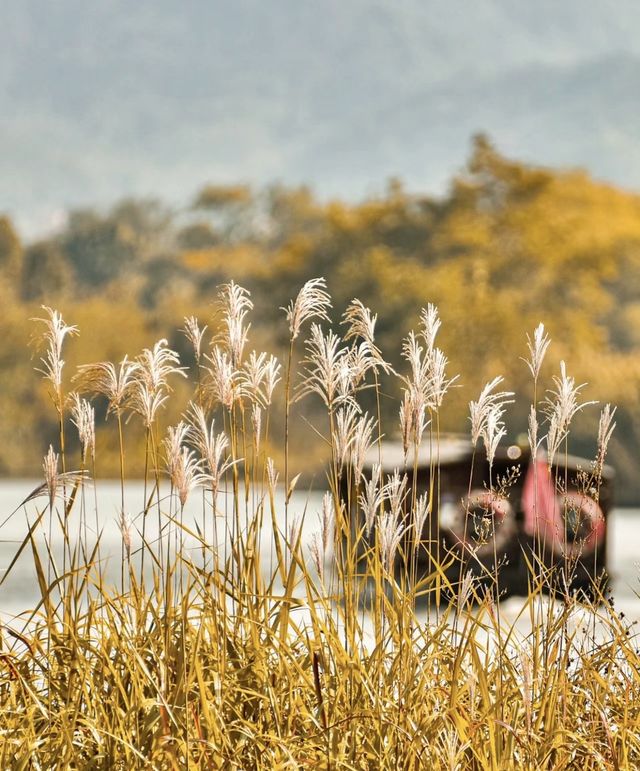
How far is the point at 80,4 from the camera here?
29094 millimetres

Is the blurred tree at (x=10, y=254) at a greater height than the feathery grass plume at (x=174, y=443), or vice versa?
the blurred tree at (x=10, y=254)

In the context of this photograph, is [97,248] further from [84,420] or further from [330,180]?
[84,420]

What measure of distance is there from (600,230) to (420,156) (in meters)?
4.24

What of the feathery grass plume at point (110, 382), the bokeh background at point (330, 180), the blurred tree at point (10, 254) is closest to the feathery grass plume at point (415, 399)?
the feathery grass plume at point (110, 382)

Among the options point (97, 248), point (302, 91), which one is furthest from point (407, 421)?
point (302, 91)

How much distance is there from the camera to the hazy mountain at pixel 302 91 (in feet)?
81.4

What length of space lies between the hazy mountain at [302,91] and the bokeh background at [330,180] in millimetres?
54

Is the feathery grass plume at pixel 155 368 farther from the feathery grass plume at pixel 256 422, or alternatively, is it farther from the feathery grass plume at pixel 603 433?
the feathery grass plume at pixel 603 433

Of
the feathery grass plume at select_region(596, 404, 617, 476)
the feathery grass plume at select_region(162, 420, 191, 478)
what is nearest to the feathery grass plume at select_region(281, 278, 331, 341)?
the feathery grass plume at select_region(162, 420, 191, 478)

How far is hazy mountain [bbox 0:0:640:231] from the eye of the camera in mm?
24797

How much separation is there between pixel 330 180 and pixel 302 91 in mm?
3530

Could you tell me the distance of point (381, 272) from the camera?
22.5 meters

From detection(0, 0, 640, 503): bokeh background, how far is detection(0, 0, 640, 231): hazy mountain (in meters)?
0.05

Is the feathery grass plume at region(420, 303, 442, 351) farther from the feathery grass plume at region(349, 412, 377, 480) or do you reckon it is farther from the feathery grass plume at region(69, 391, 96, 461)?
the feathery grass plume at region(69, 391, 96, 461)
